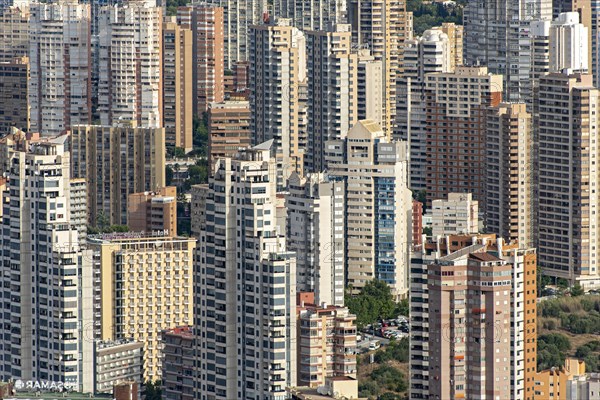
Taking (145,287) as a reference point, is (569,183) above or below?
above

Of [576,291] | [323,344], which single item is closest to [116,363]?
[323,344]

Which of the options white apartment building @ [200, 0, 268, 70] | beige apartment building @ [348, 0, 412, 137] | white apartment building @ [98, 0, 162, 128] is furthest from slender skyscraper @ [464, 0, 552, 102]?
white apartment building @ [98, 0, 162, 128]

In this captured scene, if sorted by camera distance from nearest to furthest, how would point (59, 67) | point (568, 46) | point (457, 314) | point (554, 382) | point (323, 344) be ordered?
1. point (457, 314)
2. point (554, 382)
3. point (323, 344)
4. point (568, 46)
5. point (59, 67)

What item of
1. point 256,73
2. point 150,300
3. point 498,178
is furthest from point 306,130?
point 150,300

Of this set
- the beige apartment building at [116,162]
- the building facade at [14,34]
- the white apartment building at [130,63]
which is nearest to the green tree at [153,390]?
the beige apartment building at [116,162]

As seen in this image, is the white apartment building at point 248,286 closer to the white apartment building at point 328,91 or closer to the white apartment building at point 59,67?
the white apartment building at point 328,91

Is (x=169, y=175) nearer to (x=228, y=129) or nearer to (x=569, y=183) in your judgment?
(x=228, y=129)

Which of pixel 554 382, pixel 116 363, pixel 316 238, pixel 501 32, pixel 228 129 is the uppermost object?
pixel 501 32
